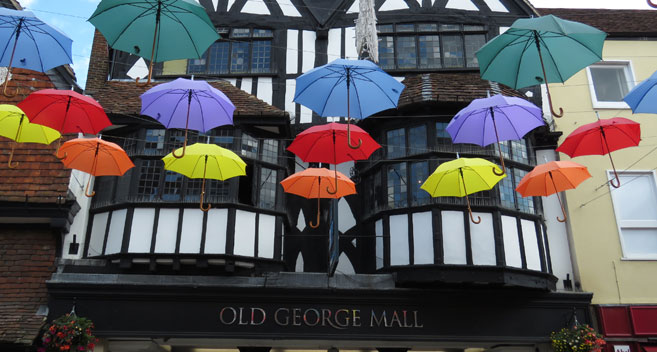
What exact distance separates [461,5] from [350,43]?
10.4 feet

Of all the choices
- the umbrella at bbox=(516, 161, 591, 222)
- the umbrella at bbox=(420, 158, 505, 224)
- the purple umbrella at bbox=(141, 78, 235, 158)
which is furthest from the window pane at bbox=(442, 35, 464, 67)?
the purple umbrella at bbox=(141, 78, 235, 158)

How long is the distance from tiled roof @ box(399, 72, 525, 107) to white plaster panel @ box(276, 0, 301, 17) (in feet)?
11.9

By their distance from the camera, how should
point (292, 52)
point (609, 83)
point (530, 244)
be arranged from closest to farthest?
point (530, 244)
point (609, 83)
point (292, 52)

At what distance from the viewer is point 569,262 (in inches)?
470

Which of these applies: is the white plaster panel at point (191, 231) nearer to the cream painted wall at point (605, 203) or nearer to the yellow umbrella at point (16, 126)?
the yellow umbrella at point (16, 126)

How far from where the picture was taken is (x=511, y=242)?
435 inches

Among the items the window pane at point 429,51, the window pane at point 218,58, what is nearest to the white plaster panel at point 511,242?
the window pane at point 429,51

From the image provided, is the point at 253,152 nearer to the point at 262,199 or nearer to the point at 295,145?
the point at 262,199

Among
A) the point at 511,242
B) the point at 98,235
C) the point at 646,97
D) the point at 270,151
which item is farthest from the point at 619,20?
the point at 98,235

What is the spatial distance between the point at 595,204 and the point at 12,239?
1280cm

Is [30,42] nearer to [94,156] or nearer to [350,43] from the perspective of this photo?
[94,156]

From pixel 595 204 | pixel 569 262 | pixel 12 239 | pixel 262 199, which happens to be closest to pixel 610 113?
pixel 595 204

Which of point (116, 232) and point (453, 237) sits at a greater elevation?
point (116, 232)

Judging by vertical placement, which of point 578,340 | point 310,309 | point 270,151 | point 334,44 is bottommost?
point 578,340
